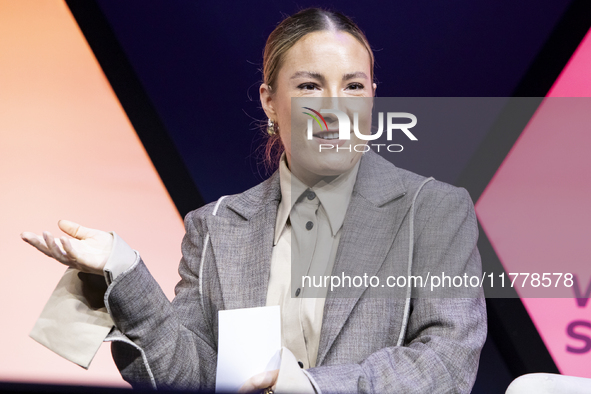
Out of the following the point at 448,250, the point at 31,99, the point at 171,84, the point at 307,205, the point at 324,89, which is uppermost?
the point at 31,99

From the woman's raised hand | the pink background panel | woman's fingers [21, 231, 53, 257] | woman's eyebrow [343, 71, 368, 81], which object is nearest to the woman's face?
woman's eyebrow [343, 71, 368, 81]

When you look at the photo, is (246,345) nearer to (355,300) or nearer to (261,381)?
(261,381)

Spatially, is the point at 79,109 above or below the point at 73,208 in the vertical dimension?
above

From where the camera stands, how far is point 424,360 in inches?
43.8

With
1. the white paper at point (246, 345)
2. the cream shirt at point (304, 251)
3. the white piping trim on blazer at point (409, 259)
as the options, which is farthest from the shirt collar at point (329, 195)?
the white paper at point (246, 345)

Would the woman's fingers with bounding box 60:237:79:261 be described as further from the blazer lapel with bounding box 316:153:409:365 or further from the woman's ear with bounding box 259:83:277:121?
the woman's ear with bounding box 259:83:277:121

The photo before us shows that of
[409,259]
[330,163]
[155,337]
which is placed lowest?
[409,259]

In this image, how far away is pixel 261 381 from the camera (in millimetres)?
1062

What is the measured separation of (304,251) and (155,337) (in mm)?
404

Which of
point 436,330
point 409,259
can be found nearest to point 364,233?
point 409,259

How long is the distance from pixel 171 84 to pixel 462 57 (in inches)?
41.8

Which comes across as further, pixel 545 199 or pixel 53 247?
pixel 545 199

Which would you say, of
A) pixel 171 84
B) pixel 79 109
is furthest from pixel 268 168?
pixel 79 109

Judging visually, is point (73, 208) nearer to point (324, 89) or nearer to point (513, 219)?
point (324, 89)
